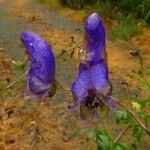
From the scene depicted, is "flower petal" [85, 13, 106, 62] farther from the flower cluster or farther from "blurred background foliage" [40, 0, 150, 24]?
"blurred background foliage" [40, 0, 150, 24]

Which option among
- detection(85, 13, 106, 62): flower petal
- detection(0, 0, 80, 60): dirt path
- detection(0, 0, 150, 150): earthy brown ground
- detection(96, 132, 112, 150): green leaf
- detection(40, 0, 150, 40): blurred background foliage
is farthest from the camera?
detection(40, 0, 150, 40): blurred background foliage

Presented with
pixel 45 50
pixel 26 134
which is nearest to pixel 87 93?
pixel 45 50

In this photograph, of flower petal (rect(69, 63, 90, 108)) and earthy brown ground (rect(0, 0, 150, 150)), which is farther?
earthy brown ground (rect(0, 0, 150, 150))

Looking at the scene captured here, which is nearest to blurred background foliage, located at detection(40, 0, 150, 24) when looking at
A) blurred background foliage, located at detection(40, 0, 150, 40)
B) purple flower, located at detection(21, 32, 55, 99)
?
blurred background foliage, located at detection(40, 0, 150, 40)

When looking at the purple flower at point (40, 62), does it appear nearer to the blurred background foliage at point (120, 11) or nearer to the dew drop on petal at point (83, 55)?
the dew drop on petal at point (83, 55)

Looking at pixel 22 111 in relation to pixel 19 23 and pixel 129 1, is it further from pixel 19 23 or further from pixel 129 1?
pixel 129 1

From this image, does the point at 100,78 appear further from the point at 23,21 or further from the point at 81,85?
the point at 23,21

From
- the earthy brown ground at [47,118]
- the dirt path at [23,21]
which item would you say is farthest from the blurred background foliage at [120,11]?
the earthy brown ground at [47,118]
